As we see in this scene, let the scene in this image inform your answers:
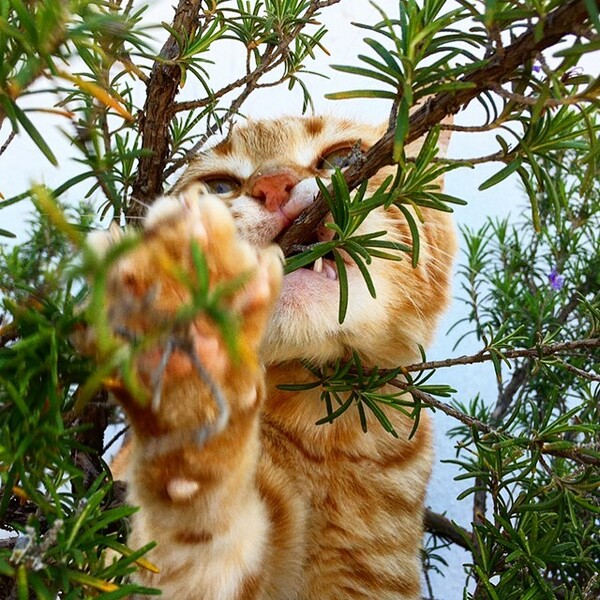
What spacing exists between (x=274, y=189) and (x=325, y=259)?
14 centimetres

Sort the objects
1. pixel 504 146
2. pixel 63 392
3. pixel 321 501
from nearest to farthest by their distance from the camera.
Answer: pixel 63 392
pixel 504 146
pixel 321 501

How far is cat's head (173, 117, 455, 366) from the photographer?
3.34ft

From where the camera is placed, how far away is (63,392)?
1.45ft

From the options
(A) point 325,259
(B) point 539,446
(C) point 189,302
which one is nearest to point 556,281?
(A) point 325,259

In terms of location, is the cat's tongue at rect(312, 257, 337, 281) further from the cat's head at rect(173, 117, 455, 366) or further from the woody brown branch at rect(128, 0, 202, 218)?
the woody brown branch at rect(128, 0, 202, 218)

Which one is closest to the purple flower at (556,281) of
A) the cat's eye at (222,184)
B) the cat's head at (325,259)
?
the cat's head at (325,259)

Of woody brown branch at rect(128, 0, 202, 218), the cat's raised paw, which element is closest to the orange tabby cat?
the cat's raised paw

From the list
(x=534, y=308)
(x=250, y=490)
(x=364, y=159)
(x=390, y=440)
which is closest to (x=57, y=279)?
(x=364, y=159)

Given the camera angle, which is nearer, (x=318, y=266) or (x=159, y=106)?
(x=159, y=106)

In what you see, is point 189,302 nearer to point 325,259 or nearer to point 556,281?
point 325,259

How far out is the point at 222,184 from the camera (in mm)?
1349

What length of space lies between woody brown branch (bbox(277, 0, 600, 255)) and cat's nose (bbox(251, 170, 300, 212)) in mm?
433

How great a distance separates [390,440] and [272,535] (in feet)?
1.01

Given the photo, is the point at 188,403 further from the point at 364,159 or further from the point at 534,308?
the point at 534,308
